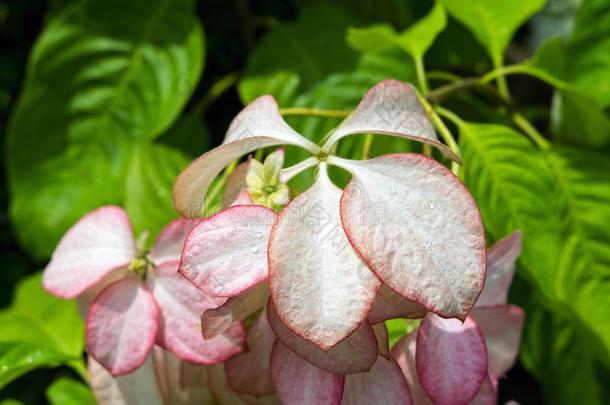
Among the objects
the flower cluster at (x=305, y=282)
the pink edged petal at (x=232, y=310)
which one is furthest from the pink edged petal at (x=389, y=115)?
the pink edged petal at (x=232, y=310)

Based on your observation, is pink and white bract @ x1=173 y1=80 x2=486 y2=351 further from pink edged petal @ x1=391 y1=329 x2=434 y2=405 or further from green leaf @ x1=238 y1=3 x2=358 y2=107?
green leaf @ x1=238 y1=3 x2=358 y2=107

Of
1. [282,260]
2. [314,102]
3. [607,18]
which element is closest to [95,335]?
[282,260]

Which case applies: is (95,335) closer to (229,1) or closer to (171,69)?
(171,69)

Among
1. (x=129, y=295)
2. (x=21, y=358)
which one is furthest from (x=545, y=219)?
(x=21, y=358)

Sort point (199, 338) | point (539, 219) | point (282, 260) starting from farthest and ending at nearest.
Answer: point (539, 219) < point (199, 338) < point (282, 260)

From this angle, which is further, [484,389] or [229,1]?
[229,1]

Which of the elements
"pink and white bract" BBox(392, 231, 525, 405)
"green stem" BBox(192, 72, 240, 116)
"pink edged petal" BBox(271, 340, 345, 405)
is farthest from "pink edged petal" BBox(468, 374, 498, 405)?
"green stem" BBox(192, 72, 240, 116)

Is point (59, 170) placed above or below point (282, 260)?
below
